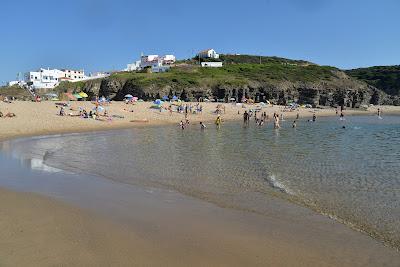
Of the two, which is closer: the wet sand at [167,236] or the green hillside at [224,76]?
the wet sand at [167,236]

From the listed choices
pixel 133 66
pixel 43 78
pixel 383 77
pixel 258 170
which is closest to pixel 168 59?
pixel 133 66

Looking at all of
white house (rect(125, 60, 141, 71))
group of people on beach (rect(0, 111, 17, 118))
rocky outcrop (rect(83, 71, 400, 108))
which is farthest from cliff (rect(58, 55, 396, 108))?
group of people on beach (rect(0, 111, 17, 118))

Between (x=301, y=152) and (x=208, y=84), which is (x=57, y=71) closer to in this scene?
(x=208, y=84)

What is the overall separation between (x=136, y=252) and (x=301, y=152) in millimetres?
16490

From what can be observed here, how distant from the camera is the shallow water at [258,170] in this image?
10.5 metres

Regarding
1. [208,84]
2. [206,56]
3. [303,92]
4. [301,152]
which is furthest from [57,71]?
→ [301,152]

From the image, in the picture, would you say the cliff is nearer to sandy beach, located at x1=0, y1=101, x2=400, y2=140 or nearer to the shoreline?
sandy beach, located at x1=0, y1=101, x2=400, y2=140

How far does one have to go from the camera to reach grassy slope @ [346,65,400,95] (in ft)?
429

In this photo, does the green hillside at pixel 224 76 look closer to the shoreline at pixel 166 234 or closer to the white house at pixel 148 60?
the white house at pixel 148 60

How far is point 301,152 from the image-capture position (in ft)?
71.1

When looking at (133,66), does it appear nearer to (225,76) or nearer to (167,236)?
(225,76)

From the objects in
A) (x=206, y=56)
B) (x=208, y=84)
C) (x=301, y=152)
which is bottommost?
(x=301, y=152)

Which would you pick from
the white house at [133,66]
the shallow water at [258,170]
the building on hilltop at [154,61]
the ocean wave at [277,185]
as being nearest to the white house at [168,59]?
the building on hilltop at [154,61]

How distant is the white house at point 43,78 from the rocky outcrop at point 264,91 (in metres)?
28.0
